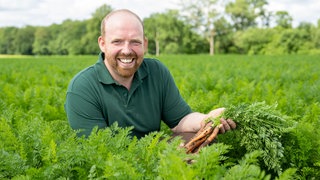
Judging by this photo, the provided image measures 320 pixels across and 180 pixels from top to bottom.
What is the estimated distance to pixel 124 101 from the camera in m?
3.95

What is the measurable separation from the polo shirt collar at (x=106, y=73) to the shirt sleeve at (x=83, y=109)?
174 mm

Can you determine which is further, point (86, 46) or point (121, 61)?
point (86, 46)

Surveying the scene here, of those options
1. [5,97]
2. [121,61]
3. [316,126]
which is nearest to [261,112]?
[316,126]

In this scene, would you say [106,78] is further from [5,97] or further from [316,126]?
[5,97]

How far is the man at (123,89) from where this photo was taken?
374 cm

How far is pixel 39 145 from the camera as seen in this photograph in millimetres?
2744

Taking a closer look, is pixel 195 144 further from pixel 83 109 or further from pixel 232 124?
pixel 83 109

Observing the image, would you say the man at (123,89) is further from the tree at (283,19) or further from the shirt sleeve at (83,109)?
the tree at (283,19)

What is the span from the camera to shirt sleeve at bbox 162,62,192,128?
429 centimetres

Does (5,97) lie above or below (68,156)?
below

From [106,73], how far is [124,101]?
353 millimetres

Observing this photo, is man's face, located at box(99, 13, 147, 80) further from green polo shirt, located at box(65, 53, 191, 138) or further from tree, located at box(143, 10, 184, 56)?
tree, located at box(143, 10, 184, 56)

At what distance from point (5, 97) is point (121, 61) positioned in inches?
144

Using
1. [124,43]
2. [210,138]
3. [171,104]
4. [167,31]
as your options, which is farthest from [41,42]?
[210,138]
